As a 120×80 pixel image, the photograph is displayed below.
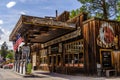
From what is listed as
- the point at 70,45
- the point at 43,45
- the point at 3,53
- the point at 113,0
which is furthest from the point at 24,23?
the point at 3,53

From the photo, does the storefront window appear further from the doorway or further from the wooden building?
the doorway

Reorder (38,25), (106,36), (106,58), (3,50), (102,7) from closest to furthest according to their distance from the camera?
1. (106,58)
2. (106,36)
3. (38,25)
4. (102,7)
5. (3,50)

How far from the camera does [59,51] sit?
99.5 ft

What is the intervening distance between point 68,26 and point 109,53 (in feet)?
16.9

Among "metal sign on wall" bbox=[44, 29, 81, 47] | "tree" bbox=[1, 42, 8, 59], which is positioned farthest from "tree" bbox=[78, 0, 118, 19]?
"tree" bbox=[1, 42, 8, 59]

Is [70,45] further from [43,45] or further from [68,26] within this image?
[43,45]

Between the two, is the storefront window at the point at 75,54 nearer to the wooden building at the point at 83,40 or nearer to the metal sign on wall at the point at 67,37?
the wooden building at the point at 83,40

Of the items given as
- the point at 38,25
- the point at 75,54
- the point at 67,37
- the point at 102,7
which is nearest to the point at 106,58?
the point at 75,54

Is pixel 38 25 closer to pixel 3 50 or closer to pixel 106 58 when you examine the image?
pixel 106 58

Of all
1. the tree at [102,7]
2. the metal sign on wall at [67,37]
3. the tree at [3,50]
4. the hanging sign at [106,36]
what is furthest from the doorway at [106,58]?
the tree at [3,50]

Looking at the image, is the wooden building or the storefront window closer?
the wooden building

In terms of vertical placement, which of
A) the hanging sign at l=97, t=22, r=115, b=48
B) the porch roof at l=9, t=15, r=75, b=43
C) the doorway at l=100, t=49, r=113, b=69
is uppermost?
the porch roof at l=9, t=15, r=75, b=43

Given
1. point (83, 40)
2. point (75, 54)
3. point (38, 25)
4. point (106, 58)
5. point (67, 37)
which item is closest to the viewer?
point (106, 58)

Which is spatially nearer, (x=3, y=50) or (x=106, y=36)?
(x=106, y=36)
